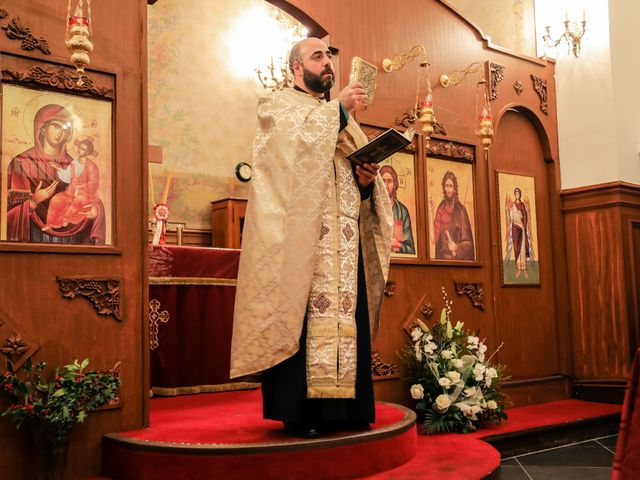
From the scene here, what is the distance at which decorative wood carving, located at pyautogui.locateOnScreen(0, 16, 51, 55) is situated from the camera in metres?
4.21

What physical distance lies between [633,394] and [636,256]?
231 inches

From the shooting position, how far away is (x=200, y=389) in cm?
579

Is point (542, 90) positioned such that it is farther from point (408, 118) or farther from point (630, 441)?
point (630, 441)

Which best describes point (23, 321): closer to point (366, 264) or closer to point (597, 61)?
point (366, 264)

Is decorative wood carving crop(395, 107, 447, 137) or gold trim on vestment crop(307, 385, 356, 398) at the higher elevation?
decorative wood carving crop(395, 107, 447, 137)

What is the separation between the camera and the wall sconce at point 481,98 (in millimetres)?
6512

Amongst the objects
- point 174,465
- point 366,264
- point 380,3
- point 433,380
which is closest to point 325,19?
point 380,3

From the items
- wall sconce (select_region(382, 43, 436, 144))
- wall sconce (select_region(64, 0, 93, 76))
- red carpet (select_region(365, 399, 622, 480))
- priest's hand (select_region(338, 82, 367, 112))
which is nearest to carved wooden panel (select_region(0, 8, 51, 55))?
wall sconce (select_region(64, 0, 93, 76))

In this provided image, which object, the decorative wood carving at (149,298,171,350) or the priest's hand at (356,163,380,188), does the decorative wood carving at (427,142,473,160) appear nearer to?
the priest's hand at (356,163,380,188)

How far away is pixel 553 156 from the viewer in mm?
7922

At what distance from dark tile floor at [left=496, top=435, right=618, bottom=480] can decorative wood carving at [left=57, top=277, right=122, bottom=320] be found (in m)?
2.53

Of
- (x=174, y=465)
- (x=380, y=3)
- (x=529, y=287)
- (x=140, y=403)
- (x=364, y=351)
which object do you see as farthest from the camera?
(x=529, y=287)

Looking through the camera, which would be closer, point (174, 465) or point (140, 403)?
point (174, 465)

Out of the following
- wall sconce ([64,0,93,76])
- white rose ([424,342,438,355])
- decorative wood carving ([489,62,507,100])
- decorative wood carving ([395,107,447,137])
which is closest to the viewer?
wall sconce ([64,0,93,76])
